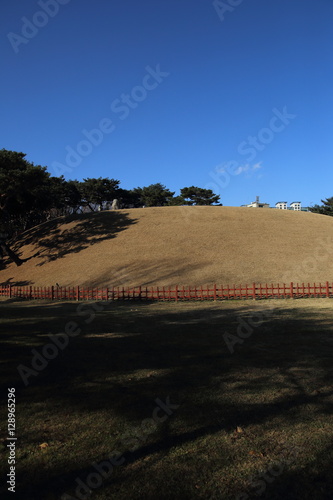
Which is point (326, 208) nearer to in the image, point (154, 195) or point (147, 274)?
point (154, 195)

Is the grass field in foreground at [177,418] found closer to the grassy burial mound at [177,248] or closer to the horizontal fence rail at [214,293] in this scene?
the horizontal fence rail at [214,293]

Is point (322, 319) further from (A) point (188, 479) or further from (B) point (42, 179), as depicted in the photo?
(B) point (42, 179)

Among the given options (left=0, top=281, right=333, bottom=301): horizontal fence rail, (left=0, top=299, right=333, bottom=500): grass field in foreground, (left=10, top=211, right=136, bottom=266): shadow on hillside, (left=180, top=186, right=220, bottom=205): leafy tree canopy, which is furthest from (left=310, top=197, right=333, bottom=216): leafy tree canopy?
(left=0, top=299, right=333, bottom=500): grass field in foreground

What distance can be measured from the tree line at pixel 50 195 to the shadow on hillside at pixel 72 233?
3.09 metres

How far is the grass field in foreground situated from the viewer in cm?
349

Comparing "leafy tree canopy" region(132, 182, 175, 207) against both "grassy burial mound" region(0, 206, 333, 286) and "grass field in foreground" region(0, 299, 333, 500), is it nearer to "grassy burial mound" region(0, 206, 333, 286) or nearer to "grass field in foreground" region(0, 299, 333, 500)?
"grassy burial mound" region(0, 206, 333, 286)

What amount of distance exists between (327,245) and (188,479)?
3607 centimetres

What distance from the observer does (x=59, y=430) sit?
15.0 feet

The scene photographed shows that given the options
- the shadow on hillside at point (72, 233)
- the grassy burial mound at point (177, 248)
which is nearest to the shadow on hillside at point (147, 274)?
the grassy burial mound at point (177, 248)

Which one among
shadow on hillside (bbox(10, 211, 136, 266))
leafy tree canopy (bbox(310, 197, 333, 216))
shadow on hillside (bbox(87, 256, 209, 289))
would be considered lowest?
shadow on hillside (bbox(87, 256, 209, 289))

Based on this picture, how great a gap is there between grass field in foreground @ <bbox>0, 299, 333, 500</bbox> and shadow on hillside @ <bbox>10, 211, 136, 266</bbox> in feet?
101

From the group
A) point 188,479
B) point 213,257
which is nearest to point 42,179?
point 213,257

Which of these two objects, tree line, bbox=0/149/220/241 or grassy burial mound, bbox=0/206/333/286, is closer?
grassy burial mound, bbox=0/206/333/286

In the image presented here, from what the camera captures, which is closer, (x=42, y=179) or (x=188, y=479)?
(x=188, y=479)
